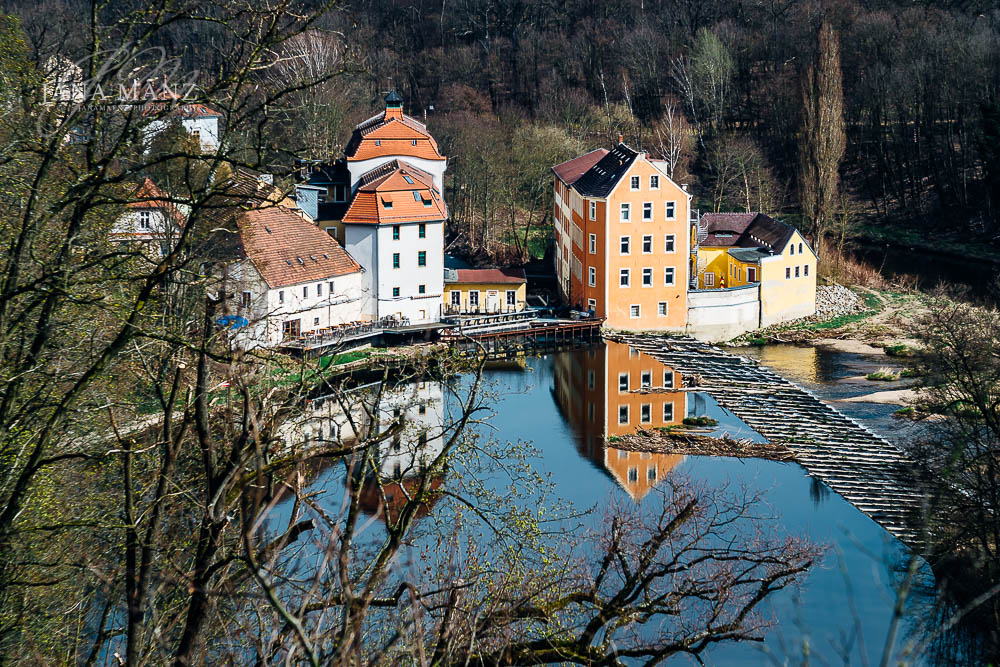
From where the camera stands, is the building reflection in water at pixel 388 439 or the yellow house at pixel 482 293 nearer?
the building reflection in water at pixel 388 439

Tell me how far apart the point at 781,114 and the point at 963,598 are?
3394 centimetres

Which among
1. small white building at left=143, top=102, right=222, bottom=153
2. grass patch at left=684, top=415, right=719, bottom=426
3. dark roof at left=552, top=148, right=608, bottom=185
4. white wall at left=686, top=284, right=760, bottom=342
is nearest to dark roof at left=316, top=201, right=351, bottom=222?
dark roof at left=552, top=148, right=608, bottom=185

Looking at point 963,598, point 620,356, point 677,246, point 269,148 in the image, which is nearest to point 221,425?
point 269,148

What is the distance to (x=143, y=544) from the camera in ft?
16.8

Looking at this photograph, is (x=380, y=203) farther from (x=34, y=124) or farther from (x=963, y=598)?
(x=34, y=124)

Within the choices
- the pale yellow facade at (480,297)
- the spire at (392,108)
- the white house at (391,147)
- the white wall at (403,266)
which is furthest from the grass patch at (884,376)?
the spire at (392,108)

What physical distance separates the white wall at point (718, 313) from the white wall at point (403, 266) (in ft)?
21.0

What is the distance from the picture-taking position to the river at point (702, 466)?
12898 mm

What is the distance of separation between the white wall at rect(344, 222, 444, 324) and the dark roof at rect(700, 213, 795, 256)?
8.10 m

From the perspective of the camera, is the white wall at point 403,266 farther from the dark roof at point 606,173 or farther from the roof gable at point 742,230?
the roof gable at point 742,230

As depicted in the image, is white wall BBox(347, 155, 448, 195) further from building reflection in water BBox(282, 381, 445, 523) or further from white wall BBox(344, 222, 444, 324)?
building reflection in water BBox(282, 381, 445, 523)

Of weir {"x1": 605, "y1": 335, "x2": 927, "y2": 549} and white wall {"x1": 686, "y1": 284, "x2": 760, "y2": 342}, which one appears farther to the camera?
white wall {"x1": 686, "y1": 284, "x2": 760, "y2": 342}

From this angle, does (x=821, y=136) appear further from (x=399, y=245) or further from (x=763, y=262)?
(x=399, y=245)

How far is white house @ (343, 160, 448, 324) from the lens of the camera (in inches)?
1099
